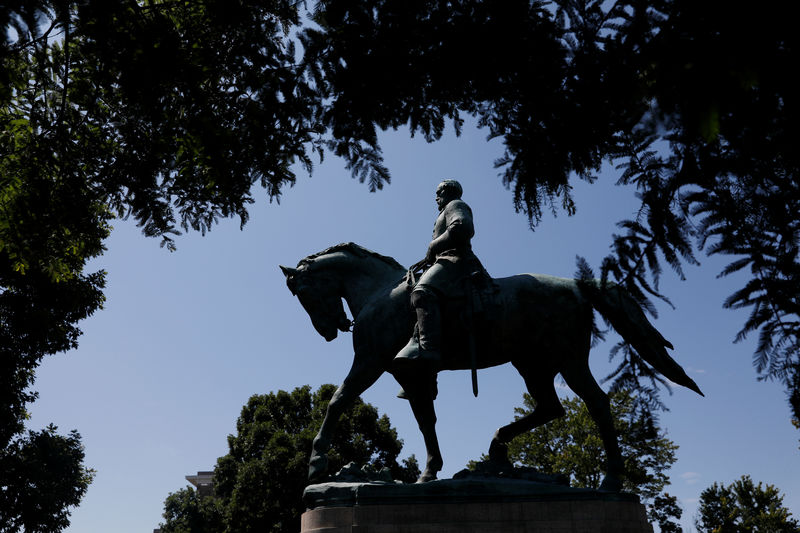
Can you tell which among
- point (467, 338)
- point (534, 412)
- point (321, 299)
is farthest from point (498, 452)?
point (321, 299)

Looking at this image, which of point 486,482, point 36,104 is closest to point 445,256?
point 486,482

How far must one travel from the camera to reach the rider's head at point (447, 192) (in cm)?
917

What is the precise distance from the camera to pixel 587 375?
26.4ft

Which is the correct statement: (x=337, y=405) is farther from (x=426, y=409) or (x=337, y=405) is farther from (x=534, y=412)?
(x=534, y=412)

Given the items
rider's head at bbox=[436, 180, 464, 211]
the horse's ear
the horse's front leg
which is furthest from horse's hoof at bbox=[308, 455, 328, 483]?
rider's head at bbox=[436, 180, 464, 211]

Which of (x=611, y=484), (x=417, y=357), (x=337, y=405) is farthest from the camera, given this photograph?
(x=337, y=405)

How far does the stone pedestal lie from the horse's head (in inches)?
95.7

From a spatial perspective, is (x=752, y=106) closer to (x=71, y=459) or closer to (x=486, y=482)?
(x=486, y=482)

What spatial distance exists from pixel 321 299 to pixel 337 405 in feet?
5.48

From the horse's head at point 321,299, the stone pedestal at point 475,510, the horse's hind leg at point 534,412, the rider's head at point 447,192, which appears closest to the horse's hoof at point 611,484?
the stone pedestal at point 475,510

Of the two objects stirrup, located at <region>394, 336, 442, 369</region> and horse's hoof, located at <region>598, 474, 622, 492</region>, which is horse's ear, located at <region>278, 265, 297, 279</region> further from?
horse's hoof, located at <region>598, 474, 622, 492</region>

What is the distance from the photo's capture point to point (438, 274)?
8.16 m

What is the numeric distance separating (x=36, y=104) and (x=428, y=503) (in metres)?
5.98

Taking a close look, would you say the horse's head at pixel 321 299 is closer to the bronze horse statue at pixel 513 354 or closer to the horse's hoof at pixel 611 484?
the bronze horse statue at pixel 513 354
